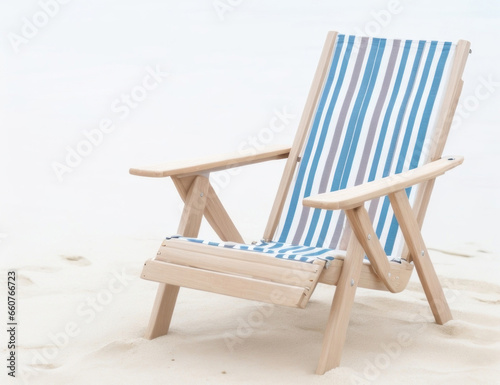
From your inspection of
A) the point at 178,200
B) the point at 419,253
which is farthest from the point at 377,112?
the point at 178,200

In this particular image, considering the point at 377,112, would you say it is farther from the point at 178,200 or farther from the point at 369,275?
the point at 178,200

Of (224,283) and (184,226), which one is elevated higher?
(184,226)

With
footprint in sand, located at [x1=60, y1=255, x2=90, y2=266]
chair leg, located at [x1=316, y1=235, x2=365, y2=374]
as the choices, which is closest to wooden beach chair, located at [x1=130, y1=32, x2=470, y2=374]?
chair leg, located at [x1=316, y1=235, x2=365, y2=374]

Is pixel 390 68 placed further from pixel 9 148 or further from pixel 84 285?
pixel 9 148

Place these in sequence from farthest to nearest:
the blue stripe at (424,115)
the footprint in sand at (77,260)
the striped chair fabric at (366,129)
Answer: the footprint in sand at (77,260) → the striped chair fabric at (366,129) → the blue stripe at (424,115)

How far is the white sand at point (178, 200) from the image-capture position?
2.47 meters

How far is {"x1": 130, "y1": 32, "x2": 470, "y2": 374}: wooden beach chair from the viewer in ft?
7.50

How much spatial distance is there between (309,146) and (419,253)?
2.29 feet

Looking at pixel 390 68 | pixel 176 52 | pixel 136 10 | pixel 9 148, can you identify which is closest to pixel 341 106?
pixel 390 68

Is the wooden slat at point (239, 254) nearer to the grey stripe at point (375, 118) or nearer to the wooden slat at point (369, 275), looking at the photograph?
the wooden slat at point (369, 275)

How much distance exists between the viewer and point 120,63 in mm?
7648

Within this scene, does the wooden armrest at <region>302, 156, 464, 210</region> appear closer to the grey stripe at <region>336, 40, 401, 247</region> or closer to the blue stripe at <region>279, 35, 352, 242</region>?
the grey stripe at <region>336, 40, 401, 247</region>

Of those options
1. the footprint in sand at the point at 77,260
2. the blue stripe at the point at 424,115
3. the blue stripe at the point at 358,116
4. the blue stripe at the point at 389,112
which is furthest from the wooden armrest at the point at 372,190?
the footprint in sand at the point at 77,260

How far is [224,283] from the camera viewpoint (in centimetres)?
232
